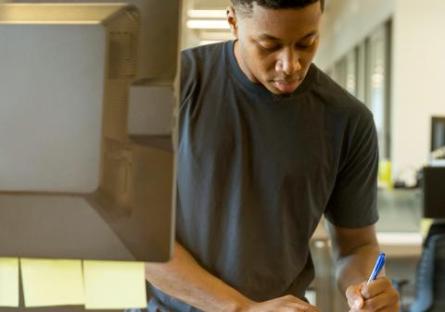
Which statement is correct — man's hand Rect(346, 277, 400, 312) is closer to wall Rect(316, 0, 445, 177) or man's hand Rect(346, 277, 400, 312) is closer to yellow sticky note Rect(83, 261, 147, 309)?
yellow sticky note Rect(83, 261, 147, 309)

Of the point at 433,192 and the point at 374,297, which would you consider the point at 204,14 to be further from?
the point at 374,297

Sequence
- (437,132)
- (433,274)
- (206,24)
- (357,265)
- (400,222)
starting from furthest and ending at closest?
(206,24), (437,132), (400,222), (433,274), (357,265)

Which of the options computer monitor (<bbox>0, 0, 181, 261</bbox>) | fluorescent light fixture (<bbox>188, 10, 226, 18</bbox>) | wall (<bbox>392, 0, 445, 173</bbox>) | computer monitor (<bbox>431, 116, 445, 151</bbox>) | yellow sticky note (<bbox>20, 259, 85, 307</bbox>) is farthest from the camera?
wall (<bbox>392, 0, 445, 173</bbox>)

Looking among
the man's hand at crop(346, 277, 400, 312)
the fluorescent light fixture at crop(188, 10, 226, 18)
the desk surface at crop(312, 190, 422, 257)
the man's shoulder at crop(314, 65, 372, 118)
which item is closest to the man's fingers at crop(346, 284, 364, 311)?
the man's hand at crop(346, 277, 400, 312)

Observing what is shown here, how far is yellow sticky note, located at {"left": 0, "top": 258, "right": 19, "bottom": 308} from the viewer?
86cm

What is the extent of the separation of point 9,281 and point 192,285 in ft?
1.10

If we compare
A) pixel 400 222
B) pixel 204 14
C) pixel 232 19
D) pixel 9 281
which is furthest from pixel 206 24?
pixel 9 281

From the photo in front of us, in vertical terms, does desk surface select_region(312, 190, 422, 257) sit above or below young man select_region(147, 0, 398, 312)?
below

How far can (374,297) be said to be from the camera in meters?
1.04

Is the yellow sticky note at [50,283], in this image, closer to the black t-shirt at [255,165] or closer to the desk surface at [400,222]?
the black t-shirt at [255,165]

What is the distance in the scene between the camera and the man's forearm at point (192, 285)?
3.52ft

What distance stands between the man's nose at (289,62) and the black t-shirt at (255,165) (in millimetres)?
174

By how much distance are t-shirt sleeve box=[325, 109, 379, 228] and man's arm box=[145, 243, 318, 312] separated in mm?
310

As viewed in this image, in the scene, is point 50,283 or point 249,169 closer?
point 50,283
